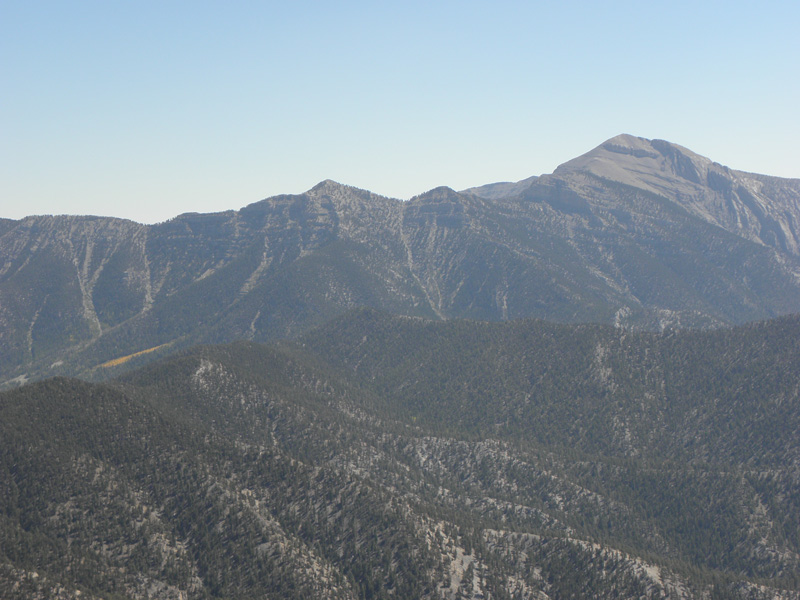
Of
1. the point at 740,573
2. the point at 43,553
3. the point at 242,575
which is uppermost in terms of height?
the point at 43,553

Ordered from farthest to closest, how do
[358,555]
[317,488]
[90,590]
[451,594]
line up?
[317,488] → [358,555] → [451,594] → [90,590]

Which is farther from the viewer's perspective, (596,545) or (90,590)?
(596,545)

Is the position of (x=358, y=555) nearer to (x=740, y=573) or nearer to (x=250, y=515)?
(x=250, y=515)

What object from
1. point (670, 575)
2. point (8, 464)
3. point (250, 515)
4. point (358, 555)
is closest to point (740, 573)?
point (670, 575)

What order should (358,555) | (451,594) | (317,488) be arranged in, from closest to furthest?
(451,594) < (358,555) < (317,488)

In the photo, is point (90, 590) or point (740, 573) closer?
point (90, 590)

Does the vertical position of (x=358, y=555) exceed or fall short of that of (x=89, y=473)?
it falls short

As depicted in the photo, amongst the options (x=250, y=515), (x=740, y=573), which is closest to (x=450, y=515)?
(x=250, y=515)

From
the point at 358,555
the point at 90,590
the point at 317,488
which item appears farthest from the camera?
the point at 317,488

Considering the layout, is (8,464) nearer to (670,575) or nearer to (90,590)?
(90,590)
